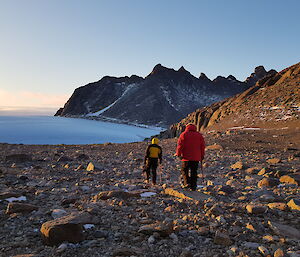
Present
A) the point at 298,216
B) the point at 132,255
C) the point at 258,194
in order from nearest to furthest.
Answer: the point at 132,255, the point at 298,216, the point at 258,194

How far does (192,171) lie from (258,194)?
2.15m

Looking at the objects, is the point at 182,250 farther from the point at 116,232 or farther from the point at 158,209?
the point at 158,209

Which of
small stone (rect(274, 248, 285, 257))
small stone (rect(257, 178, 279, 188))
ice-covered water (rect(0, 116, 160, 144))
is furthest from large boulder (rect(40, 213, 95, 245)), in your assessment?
ice-covered water (rect(0, 116, 160, 144))

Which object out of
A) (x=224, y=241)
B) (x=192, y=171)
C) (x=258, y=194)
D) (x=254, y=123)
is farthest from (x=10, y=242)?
(x=254, y=123)

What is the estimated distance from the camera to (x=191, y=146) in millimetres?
8094

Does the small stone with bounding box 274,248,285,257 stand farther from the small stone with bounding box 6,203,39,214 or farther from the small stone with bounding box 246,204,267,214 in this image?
the small stone with bounding box 6,203,39,214

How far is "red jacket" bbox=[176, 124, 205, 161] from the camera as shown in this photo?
8.06 metres

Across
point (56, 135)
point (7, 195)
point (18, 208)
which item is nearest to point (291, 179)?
point (18, 208)

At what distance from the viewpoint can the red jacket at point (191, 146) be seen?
8062mm

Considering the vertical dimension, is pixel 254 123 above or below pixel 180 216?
above

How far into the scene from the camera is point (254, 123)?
95.3 ft

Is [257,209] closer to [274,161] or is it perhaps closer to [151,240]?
[151,240]

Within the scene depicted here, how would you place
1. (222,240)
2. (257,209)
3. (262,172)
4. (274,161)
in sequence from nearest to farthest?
(222,240), (257,209), (262,172), (274,161)

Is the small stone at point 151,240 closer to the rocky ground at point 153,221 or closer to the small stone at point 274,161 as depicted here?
the rocky ground at point 153,221
